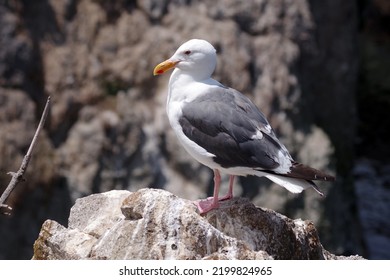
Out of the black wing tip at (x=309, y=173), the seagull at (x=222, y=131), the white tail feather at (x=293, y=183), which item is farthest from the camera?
the seagull at (x=222, y=131)

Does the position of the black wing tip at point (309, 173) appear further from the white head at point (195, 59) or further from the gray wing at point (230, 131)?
the white head at point (195, 59)

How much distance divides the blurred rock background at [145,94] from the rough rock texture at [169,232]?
3156mm

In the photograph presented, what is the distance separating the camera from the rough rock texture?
4.80 metres

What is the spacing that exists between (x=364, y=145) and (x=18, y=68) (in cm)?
701

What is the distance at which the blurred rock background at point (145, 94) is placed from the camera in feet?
28.8

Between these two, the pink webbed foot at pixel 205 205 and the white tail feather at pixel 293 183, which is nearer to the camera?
the white tail feather at pixel 293 183

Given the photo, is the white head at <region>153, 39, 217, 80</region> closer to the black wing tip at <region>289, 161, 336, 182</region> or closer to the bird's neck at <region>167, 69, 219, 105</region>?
the bird's neck at <region>167, 69, 219, 105</region>

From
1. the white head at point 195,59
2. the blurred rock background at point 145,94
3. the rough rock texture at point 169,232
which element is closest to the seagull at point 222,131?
the white head at point 195,59

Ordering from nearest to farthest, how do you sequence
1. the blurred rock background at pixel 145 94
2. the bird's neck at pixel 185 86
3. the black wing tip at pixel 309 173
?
the black wing tip at pixel 309 173
the bird's neck at pixel 185 86
the blurred rock background at pixel 145 94

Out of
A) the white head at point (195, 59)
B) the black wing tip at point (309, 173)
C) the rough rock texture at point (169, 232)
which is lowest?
the rough rock texture at point (169, 232)

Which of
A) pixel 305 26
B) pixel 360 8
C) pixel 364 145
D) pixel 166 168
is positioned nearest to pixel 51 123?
pixel 166 168

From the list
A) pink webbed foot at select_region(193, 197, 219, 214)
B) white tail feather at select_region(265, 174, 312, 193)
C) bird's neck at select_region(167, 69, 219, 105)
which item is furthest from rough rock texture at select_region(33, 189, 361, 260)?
bird's neck at select_region(167, 69, 219, 105)

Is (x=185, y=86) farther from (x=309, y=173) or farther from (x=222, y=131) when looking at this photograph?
(x=309, y=173)

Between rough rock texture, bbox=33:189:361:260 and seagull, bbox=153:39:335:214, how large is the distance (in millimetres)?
239
